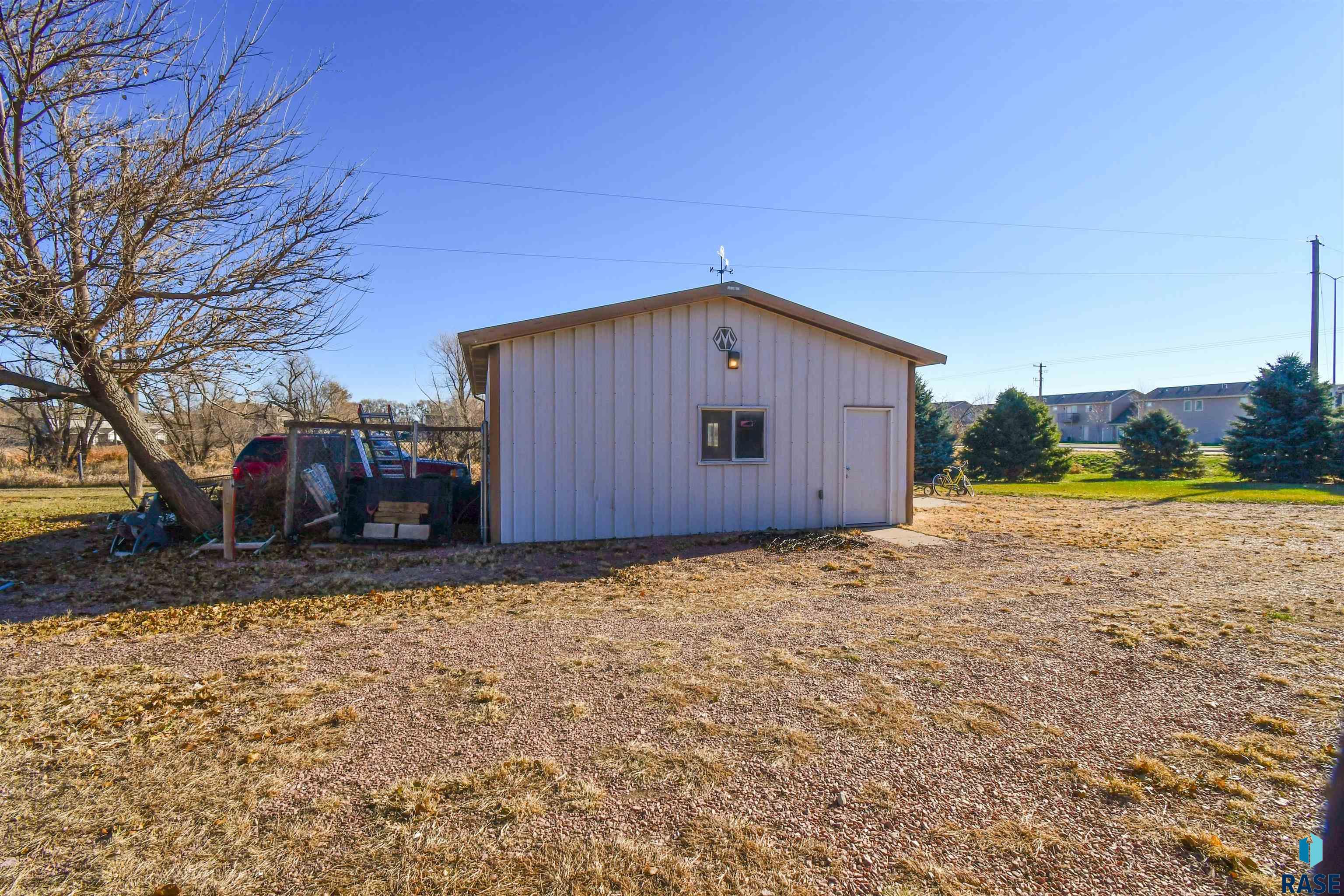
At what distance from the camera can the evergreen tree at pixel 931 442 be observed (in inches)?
795

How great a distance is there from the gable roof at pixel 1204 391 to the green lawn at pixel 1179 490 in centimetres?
3257

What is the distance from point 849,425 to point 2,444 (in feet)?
129

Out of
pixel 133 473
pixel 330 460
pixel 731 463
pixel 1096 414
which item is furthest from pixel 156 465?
pixel 1096 414

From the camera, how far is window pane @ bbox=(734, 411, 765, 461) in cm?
965

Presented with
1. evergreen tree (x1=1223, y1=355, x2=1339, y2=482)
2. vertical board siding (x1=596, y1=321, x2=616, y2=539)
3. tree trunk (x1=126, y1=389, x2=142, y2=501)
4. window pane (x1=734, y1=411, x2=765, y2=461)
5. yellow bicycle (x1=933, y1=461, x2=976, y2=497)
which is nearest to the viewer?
tree trunk (x1=126, y1=389, x2=142, y2=501)

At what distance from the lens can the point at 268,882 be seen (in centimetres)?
211

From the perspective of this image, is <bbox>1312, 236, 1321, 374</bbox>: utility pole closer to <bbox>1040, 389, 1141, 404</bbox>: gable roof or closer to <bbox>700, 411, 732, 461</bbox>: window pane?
<bbox>700, 411, 732, 461</bbox>: window pane

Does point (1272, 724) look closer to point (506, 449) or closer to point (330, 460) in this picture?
point (506, 449)

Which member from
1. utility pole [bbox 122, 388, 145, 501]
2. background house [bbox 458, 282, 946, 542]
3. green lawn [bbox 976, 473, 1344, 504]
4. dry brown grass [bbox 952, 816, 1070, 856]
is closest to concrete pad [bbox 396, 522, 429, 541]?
background house [bbox 458, 282, 946, 542]

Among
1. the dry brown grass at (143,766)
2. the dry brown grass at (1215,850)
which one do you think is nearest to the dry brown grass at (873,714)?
the dry brown grass at (1215,850)

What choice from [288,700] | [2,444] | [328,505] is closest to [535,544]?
[328,505]

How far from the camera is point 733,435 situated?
9.60 metres

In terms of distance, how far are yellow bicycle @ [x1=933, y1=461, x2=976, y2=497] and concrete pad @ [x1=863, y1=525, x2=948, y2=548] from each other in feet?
23.7

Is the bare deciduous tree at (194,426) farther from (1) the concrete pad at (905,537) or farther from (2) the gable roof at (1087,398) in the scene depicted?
(2) the gable roof at (1087,398)
